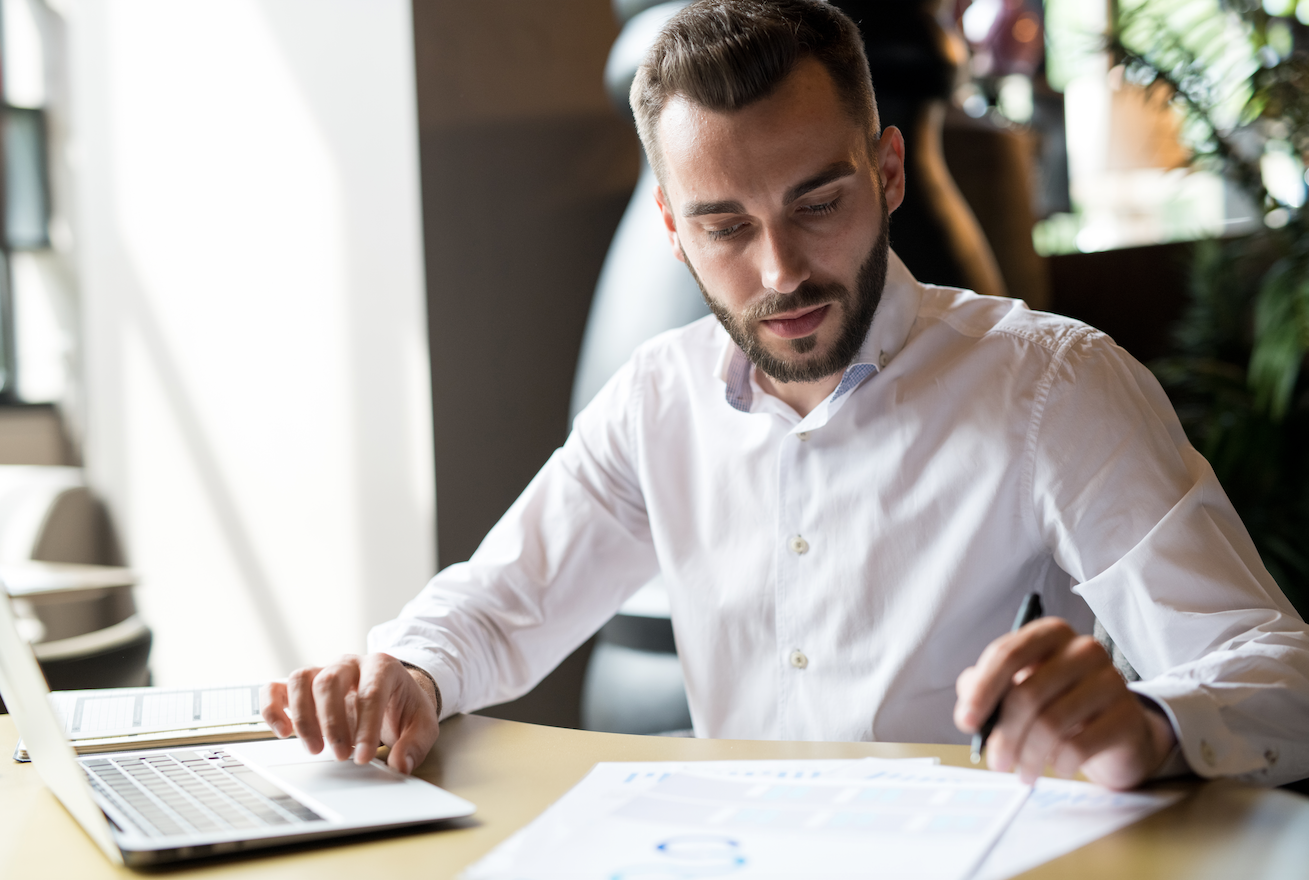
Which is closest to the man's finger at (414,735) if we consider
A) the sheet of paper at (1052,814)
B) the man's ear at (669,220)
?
the sheet of paper at (1052,814)

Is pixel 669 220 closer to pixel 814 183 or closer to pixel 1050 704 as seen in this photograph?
pixel 814 183

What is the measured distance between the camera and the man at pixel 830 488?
0.94 metres

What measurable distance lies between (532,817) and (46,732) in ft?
1.00

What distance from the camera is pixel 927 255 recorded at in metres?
1.98

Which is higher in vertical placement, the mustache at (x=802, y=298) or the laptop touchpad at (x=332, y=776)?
the mustache at (x=802, y=298)

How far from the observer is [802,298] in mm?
1074

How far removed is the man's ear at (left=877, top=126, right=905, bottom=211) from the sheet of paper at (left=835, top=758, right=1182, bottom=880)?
0.62m

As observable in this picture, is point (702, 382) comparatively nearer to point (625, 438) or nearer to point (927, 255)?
point (625, 438)

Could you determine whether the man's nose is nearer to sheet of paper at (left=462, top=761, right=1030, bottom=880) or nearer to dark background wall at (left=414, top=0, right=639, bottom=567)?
sheet of paper at (left=462, top=761, right=1030, bottom=880)

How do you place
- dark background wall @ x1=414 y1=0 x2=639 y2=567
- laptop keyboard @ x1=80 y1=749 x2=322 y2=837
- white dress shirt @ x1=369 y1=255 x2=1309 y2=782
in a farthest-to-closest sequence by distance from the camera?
1. dark background wall @ x1=414 y1=0 x2=639 y2=567
2. white dress shirt @ x1=369 y1=255 x2=1309 y2=782
3. laptop keyboard @ x1=80 y1=749 x2=322 y2=837

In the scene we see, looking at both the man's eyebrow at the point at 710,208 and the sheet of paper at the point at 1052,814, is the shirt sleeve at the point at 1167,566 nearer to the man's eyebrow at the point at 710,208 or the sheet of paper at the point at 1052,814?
the sheet of paper at the point at 1052,814

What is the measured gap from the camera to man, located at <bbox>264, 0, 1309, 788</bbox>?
941 millimetres

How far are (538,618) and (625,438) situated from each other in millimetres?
227

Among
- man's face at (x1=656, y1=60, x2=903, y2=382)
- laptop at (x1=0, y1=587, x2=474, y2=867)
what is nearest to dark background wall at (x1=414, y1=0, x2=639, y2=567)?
man's face at (x1=656, y1=60, x2=903, y2=382)
